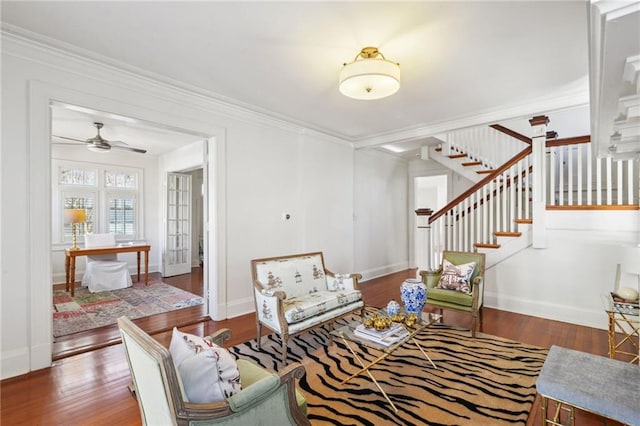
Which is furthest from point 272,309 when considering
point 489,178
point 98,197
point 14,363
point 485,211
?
point 98,197

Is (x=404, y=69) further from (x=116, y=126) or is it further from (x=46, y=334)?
(x=116, y=126)

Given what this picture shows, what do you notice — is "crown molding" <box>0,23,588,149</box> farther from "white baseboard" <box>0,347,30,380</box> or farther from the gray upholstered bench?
the gray upholstered bench

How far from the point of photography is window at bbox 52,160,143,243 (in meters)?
5.70

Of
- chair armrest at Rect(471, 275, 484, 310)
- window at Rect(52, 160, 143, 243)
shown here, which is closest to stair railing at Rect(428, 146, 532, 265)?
chair armrest at Rect(471, 275, 484, 310)

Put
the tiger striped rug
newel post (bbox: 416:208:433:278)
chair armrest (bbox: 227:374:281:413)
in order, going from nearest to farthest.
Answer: chair armrest (bbox: 227:374:281:413) < the tiger striped rug < newel post (bbox: 416:208:433:278)

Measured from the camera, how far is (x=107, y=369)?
2557mm

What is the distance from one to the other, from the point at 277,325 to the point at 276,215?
2.00 meters

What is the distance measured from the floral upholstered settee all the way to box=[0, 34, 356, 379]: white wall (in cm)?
92

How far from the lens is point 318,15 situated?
213 cm

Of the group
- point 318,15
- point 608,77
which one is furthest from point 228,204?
point 608,77

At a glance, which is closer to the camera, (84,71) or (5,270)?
(5,270)

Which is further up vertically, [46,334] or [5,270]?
[5,270]

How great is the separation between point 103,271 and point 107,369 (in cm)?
317

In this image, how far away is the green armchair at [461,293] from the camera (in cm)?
320
